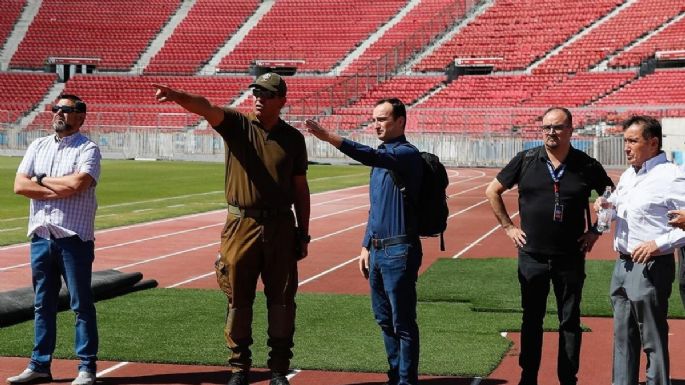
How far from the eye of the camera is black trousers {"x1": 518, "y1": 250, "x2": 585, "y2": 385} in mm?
7711

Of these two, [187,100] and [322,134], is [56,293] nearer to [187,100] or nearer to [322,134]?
[187,100]

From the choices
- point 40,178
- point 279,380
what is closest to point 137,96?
point 40,178

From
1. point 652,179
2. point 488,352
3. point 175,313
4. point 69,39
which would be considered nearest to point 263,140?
point 652,179

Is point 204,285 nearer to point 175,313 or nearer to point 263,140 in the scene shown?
point 175,313

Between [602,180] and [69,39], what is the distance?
206ft

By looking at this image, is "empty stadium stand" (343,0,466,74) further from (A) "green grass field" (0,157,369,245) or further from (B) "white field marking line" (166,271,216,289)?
(B) "white field marking line" (166,271,216,289)

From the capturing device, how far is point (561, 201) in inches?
303

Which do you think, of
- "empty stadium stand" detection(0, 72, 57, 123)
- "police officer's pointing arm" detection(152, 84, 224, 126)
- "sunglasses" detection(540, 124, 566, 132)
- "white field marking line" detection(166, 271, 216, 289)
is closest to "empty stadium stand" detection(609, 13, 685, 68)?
"empty stadium stand" detection(0, 72, 57, 123)

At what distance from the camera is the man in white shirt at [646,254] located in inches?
275

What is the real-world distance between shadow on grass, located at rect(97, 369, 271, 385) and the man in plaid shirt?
1.05ft

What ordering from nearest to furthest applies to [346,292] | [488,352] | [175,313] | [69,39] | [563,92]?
[488,352] → [175,313] → [346,292] → [563,92] → [69,39]

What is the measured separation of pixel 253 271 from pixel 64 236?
1517mm

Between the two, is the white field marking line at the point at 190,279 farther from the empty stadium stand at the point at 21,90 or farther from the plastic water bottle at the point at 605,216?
the empty stadium stand at the point at 21,90

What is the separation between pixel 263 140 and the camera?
7441 millimetres
